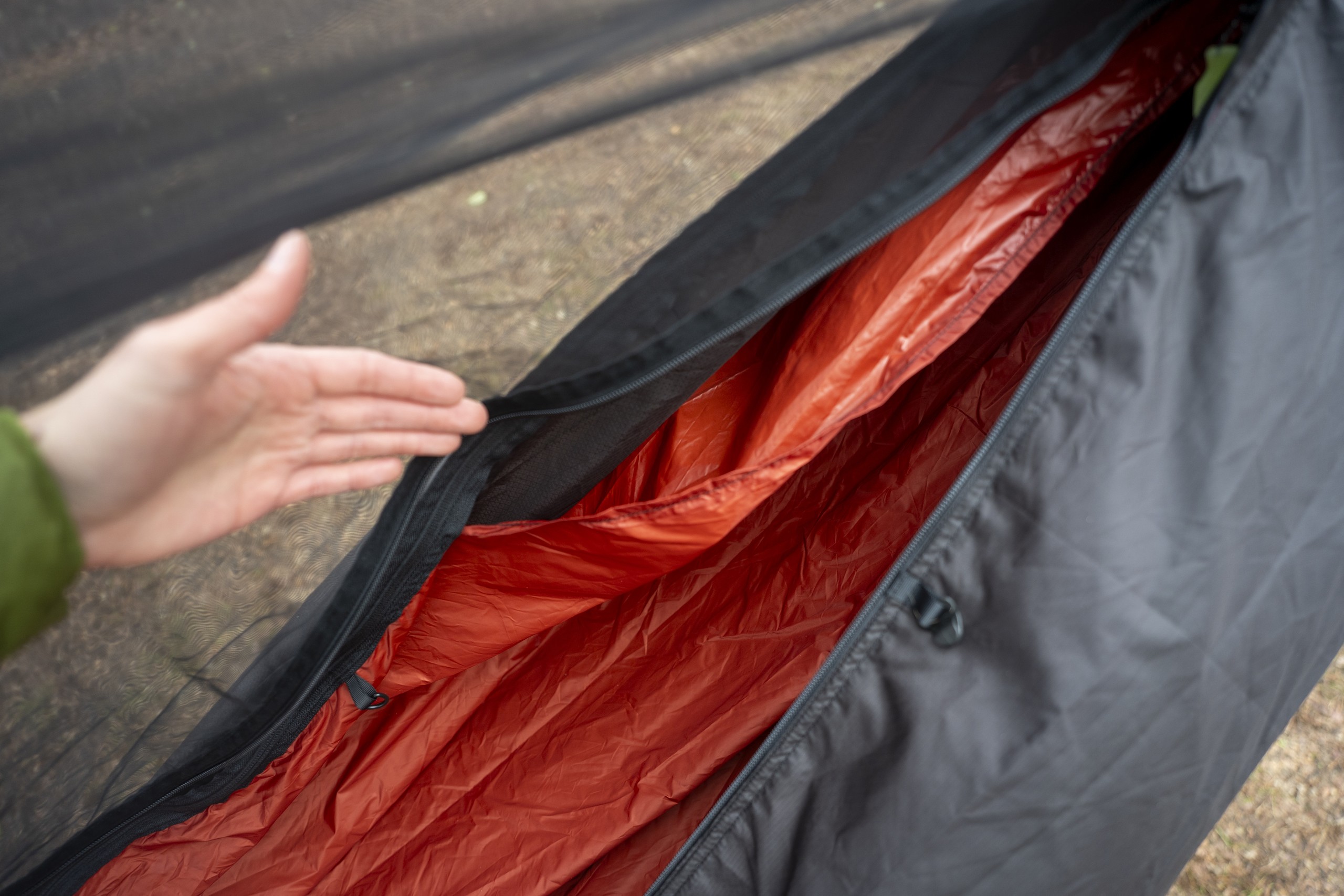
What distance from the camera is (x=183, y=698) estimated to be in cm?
79

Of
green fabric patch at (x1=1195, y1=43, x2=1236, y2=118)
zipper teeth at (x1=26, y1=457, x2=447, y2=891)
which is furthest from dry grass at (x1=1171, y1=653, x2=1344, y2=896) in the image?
zipper teeth at (x1=26, y1=457, x2=447, y2=891)

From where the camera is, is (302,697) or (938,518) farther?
(302,697)

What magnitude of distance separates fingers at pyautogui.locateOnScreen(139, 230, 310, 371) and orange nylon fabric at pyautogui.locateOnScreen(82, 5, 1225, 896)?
15.2 inches

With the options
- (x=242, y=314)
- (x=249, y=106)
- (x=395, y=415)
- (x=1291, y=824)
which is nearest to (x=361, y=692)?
(x=395, y=415)

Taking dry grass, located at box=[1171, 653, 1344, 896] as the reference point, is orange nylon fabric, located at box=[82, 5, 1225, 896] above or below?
above

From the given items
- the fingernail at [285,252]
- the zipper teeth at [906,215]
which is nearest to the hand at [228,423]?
the fingernail at [285,252]

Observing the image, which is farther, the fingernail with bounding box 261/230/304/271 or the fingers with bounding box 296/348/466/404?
the fingers with bounding box 296/348/466/404

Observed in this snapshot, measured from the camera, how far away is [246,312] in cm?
45

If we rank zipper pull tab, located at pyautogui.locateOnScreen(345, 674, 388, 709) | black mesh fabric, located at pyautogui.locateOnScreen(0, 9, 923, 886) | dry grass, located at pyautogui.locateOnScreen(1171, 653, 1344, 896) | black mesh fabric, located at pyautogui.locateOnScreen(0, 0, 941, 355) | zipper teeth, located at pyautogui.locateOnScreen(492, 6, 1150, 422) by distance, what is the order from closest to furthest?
black mesh fabric, located at pyautogui.locateOnScreen(0, 0, 941, 355) < black mesh fabric, located at pyautogui.locateOnScreen(0, 9, 923, 886) < zipper teeth, located at pyautogui.locateOnScreen(492, 6, 1150, 422) < zipper pull tab, located at pyautogui.locateOnScreen(345, 674, 388, 709) < dry grass, located at pyautogui.locateOnScreen(1171, 653, 1344, 896)

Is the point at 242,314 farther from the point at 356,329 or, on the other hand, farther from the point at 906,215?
the point at 906,215

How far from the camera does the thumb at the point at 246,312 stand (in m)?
0.45

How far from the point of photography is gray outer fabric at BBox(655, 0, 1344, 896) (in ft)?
2.07

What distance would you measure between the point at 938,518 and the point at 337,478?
524mm

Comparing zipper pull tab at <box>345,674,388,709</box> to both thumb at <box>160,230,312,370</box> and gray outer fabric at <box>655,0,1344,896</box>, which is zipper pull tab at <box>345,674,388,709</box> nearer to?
gray outer fabric at <box>655,0,1344,896</box>
